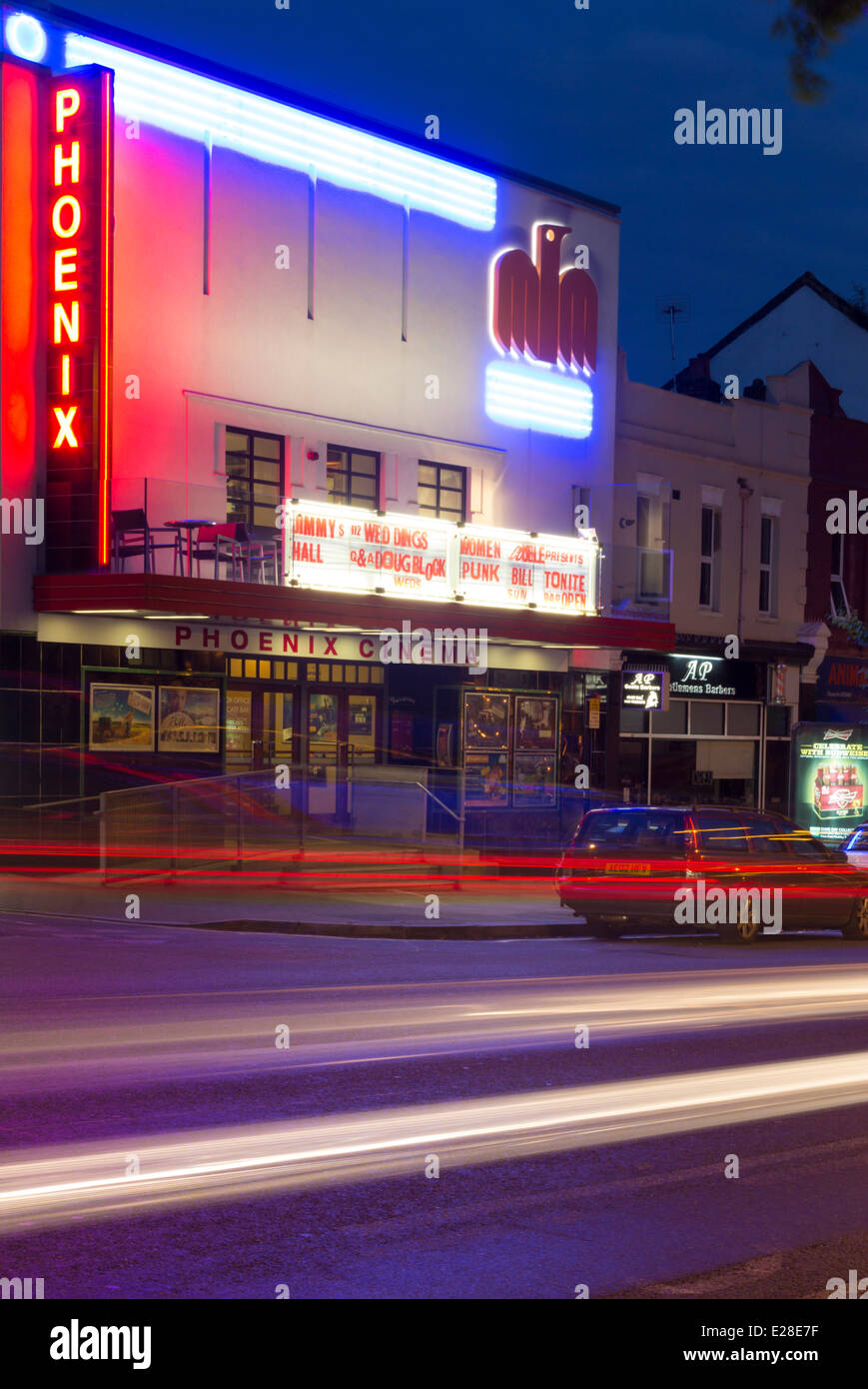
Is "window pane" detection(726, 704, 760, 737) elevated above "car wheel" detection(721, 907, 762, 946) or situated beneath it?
elevated above

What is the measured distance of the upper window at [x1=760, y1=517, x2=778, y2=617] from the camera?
37125mm

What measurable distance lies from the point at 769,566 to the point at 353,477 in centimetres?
1312

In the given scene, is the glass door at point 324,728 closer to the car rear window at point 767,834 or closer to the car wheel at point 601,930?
the car wheel at point 601,930

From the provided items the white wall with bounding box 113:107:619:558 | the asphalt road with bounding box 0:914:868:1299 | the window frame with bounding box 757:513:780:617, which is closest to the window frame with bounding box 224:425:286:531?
the white wall with bounding box 113:107:619:558

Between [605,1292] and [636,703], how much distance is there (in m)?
26.8

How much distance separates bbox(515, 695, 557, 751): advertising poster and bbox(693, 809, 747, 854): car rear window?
35.9 feet

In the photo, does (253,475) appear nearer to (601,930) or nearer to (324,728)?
(324,728)

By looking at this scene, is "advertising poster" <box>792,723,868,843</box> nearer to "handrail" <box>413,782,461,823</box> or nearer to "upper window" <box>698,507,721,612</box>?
"upper window" <box>698,507,721,612</box>

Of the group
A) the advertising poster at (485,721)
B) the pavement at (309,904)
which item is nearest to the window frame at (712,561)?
the advertising poster at (485,721)

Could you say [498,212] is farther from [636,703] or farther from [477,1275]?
[477,1275]

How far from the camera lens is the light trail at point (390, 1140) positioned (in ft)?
22.6

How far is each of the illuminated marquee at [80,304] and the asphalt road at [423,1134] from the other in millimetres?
8990

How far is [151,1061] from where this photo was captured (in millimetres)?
9844

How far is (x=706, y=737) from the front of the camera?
3488 centimetres
